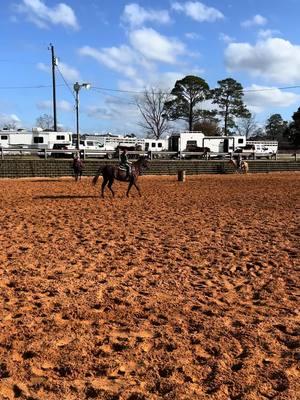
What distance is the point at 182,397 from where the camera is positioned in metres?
3.43

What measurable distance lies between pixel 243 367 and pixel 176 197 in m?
13.4

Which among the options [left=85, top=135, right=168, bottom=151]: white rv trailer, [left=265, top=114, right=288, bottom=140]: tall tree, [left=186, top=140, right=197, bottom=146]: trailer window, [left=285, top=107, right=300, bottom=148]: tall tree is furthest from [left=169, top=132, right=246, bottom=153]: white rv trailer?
[left=265, top=114, right=288, bottom=140]: tall tree

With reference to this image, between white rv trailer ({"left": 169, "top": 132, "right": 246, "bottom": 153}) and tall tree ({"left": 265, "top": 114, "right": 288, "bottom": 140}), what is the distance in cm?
6735

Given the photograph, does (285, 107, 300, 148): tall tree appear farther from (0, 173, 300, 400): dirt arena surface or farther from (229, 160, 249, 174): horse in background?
(0, 173, 300, 400): dirt arena surface

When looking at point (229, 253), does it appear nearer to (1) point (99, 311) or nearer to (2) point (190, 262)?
(2) point (190, 262)

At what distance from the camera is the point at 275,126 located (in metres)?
122

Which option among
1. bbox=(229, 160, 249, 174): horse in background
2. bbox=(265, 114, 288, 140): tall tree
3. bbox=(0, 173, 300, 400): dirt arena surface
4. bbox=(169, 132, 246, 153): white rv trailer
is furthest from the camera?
bbox=(265, 114, 288, 140): tall tree

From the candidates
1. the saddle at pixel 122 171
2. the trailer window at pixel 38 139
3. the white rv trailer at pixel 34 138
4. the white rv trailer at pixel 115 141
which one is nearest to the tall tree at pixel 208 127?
the white rv trailer at pixel 115 141

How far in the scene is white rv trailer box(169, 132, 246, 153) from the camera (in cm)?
5501

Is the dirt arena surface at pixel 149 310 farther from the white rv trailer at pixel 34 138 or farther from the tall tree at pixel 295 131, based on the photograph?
the tall tree at pixel 295 131

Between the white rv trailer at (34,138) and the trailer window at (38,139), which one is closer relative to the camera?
the white rv trailer at (34,138)

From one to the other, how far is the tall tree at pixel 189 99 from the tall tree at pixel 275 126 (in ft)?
163

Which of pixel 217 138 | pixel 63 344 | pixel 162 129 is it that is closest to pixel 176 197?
pixel 63 344

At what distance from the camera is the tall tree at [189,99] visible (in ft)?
246
